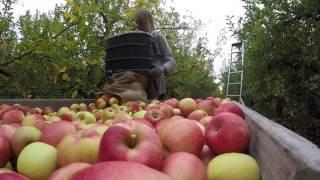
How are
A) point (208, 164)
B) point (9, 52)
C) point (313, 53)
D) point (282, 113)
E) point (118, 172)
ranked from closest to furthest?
point (118, 172) < point (208, 164) < point (313, 53) < point (9, 52) < point (282, 113)

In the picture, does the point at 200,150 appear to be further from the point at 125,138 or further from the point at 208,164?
the point at 125,138

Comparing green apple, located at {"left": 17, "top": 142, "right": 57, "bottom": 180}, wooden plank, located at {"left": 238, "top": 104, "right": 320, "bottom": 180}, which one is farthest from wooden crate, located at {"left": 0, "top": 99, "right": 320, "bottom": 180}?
green apple, located at {"left": 17, "top": 142, "right": 57, "bottom": 180}

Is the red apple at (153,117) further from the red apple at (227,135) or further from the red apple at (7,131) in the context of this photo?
the red apple at (7,131)

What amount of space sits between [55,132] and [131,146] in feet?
1.23

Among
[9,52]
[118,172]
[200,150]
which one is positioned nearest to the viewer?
[118,172]

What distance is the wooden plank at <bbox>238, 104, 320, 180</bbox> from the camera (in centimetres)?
70

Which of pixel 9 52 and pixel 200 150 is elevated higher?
pixel 9 52

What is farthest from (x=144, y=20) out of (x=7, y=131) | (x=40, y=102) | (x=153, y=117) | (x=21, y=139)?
(x=21, y=139)

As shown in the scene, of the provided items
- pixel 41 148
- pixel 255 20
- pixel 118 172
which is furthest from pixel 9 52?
pixel 118 172

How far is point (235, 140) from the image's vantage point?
1.40 meters

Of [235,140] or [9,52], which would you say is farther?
[9,52]

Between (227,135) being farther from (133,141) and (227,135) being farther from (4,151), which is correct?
(4,151)

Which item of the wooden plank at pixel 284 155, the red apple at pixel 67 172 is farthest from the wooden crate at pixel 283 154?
the red apple at pixel 67 172

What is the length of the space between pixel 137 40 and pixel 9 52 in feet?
4.98
